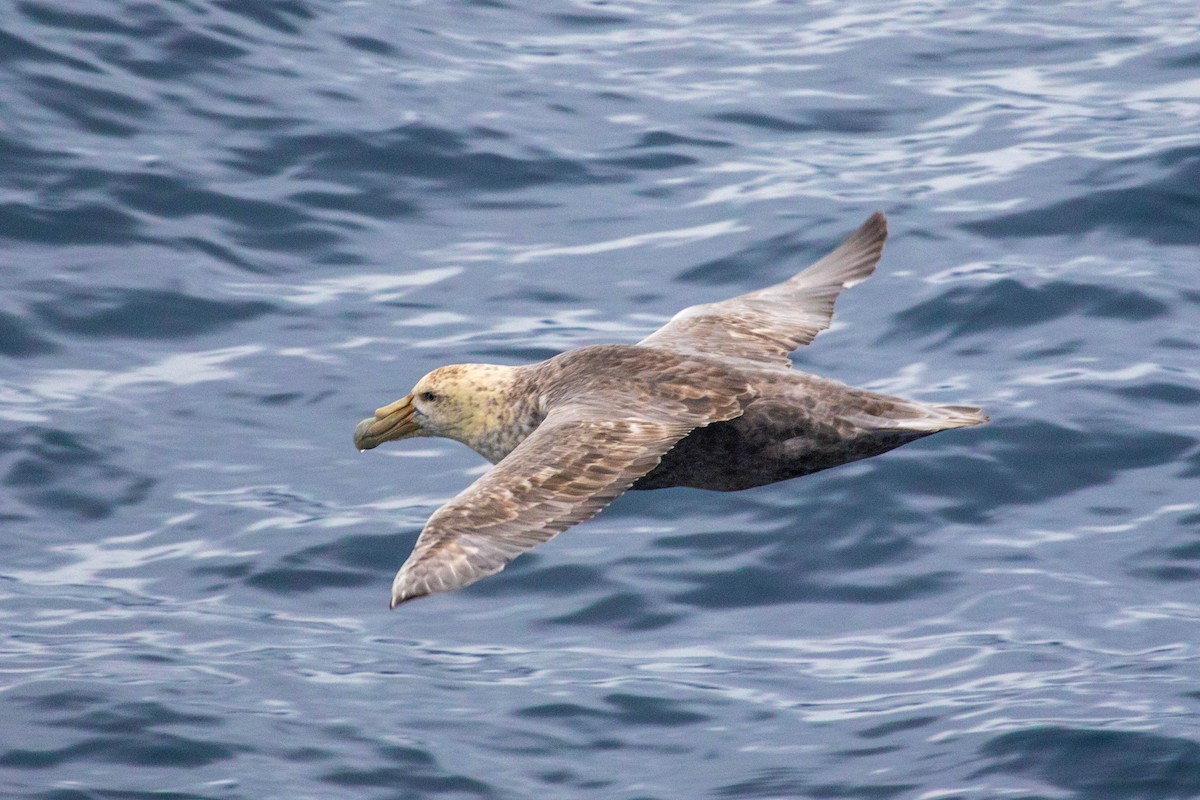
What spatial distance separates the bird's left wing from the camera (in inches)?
316

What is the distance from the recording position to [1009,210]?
18219 mm

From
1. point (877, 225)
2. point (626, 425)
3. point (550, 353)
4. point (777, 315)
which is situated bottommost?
point (550, 353)

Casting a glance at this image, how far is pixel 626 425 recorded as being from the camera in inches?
366

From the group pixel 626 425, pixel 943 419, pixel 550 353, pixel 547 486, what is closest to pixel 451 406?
pixel 626 425

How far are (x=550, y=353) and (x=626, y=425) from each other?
6379 mm

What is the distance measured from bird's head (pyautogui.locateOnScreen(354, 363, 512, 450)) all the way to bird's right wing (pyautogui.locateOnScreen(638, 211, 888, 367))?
0.95m

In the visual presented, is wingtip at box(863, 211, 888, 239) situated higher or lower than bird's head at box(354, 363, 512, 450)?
higher

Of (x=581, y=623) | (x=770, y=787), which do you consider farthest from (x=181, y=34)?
(x=770, y=787)

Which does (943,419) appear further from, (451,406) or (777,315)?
(451,406)

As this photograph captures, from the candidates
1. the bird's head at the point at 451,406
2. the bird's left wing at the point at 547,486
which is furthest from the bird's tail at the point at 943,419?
the bird's head at the point at 451,406

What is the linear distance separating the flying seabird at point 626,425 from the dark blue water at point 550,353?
2.15m

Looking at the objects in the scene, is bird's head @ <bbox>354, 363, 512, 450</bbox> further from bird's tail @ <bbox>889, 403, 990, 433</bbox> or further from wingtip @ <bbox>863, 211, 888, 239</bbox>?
wingtip @ <bbox>863, 211, 888, 239</bbox>

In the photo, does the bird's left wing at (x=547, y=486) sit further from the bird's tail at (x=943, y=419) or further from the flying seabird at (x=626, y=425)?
the bird's tail at (x=943, y=419)

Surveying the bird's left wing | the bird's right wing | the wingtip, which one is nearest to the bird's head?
the bird's right wing
